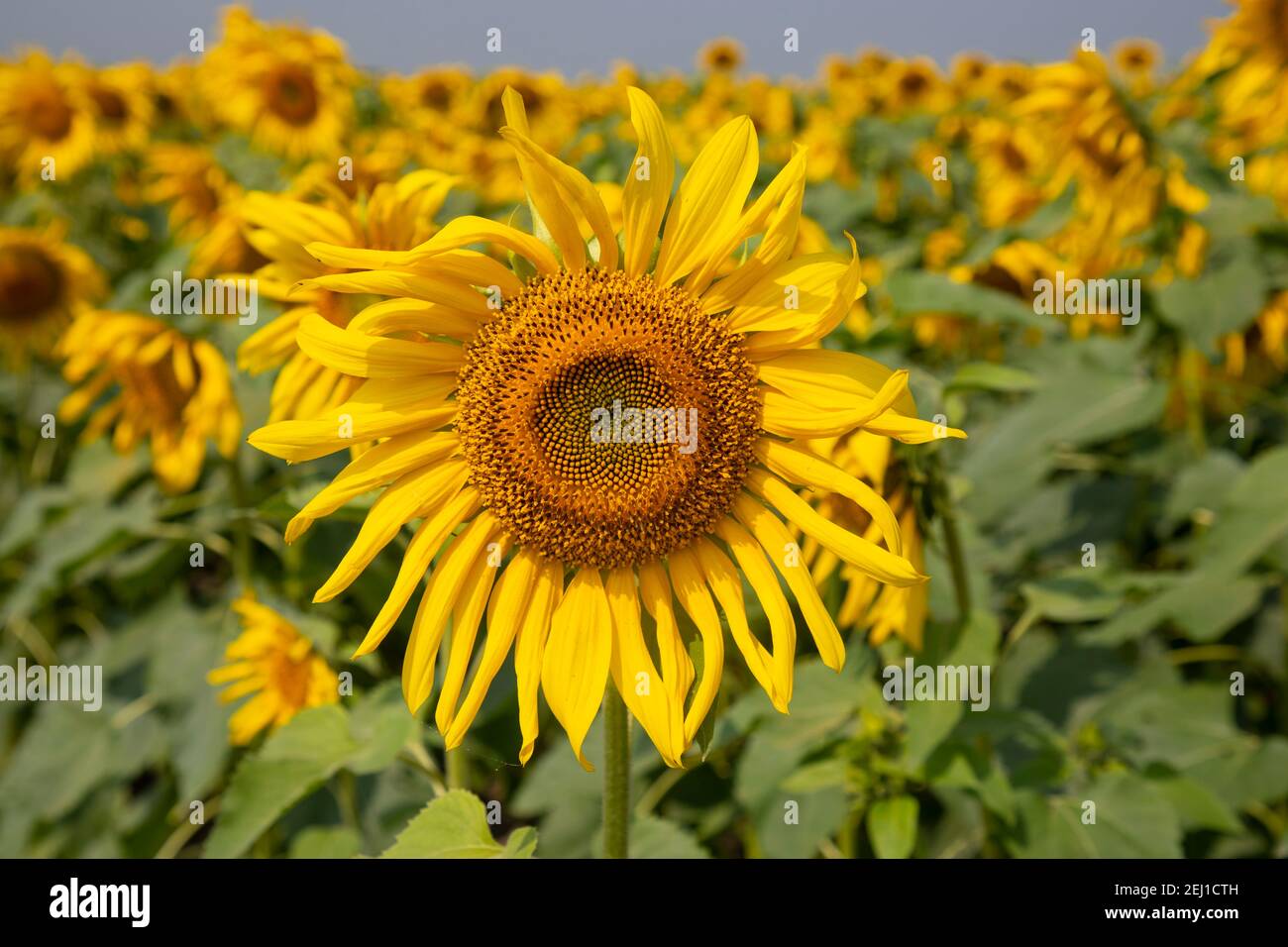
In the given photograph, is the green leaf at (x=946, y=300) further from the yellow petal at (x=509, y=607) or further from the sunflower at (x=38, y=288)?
the sunflower at (x=38, y=288)

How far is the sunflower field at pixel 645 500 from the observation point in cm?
157

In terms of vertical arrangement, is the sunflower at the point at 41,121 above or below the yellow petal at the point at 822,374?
above

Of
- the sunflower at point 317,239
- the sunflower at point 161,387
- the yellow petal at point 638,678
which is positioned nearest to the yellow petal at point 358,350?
the sunflower at point 317,239

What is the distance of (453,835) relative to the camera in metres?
1.62

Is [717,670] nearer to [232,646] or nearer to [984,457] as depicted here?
[232,646]

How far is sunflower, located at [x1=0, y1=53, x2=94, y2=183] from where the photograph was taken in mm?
6719

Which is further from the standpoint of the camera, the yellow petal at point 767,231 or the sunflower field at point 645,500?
the sunflower field at point 645,500

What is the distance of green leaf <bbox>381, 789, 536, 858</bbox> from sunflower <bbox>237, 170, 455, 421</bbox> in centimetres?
79

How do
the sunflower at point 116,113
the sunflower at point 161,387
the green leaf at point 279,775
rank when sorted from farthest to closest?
the sunflower at point 116,113 < the sunflower at point 161,387 < the green leaf at point 279,775

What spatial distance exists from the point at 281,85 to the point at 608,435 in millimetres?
5447

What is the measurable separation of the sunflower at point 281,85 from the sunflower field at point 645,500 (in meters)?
0.03

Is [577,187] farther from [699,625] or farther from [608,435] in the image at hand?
[699,625]

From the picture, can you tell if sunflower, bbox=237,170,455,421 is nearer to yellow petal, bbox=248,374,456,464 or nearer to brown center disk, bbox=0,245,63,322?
yellow petal, bbox=248,374,456,464

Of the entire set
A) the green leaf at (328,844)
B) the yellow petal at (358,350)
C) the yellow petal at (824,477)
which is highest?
the yellow petal at (358,350)
